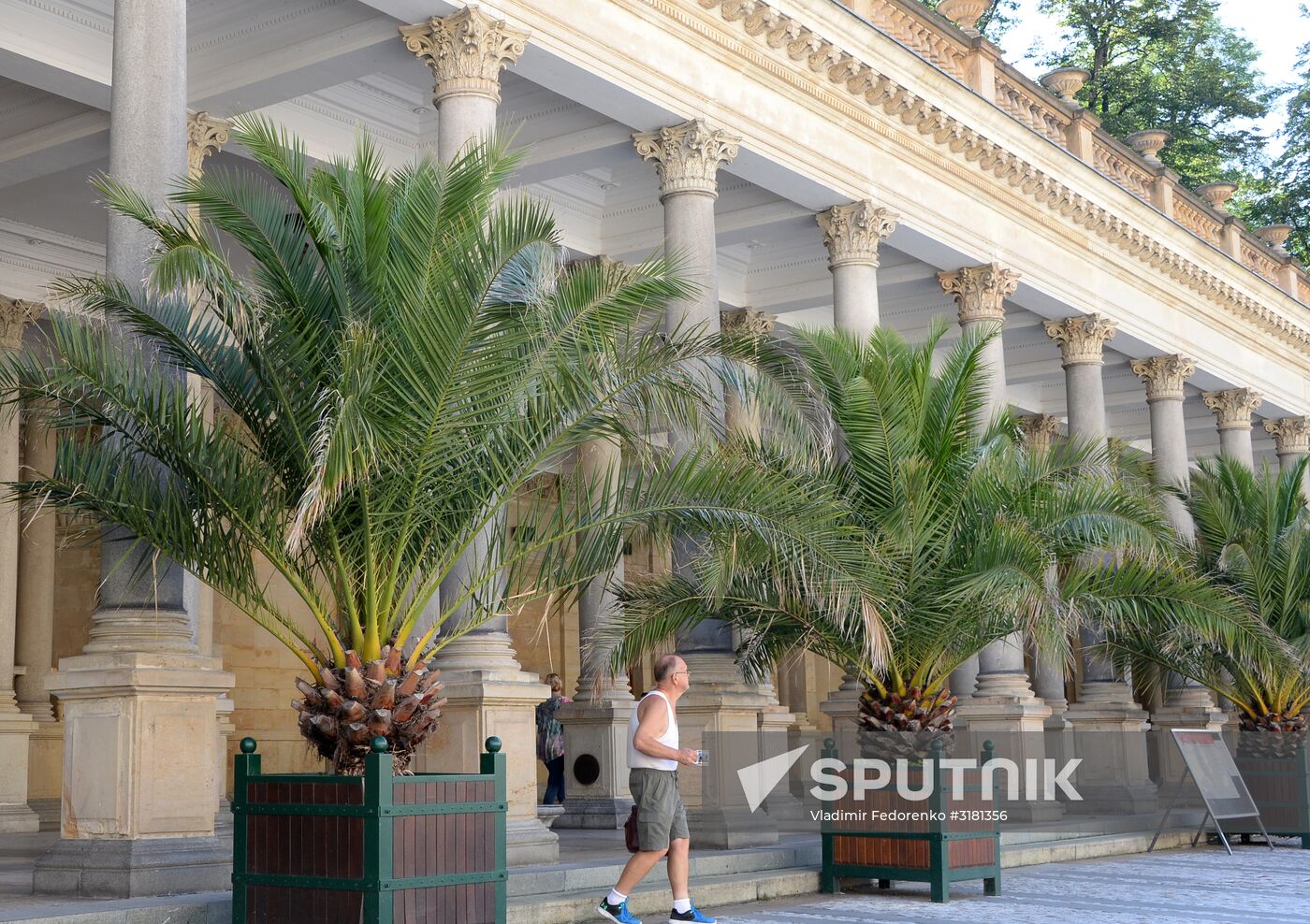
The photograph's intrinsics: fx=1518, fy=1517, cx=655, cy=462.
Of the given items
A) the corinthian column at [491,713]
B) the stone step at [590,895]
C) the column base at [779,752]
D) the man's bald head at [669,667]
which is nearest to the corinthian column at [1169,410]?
the column base at [779,752]

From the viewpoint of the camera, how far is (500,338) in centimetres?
915

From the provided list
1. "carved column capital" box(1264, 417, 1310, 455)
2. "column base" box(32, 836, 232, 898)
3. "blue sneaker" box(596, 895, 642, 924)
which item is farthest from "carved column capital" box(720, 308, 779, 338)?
"column base" box(32, 836, 232, 898)

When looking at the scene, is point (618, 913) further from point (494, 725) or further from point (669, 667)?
point (494, 725)

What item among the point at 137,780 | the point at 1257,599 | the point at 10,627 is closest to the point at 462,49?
the point at 137,780

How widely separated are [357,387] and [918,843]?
6280 millimetres

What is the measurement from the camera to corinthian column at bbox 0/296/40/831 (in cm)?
1788

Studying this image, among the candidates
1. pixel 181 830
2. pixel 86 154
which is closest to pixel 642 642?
pixel 181 830

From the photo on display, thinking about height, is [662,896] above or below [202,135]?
below

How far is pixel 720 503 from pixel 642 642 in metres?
3.10

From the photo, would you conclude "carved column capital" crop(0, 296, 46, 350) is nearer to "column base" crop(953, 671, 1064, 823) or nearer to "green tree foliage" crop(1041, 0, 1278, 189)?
"column base" crop(953, 671, 1064, 823)

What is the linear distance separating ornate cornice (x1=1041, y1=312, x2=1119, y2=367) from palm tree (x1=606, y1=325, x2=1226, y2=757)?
10.6 m

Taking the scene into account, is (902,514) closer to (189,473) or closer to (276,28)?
(189,473)

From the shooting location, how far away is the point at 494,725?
12023mm

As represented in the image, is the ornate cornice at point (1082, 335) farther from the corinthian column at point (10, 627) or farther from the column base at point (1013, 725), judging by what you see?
the corinthian column at point (10, 627)
